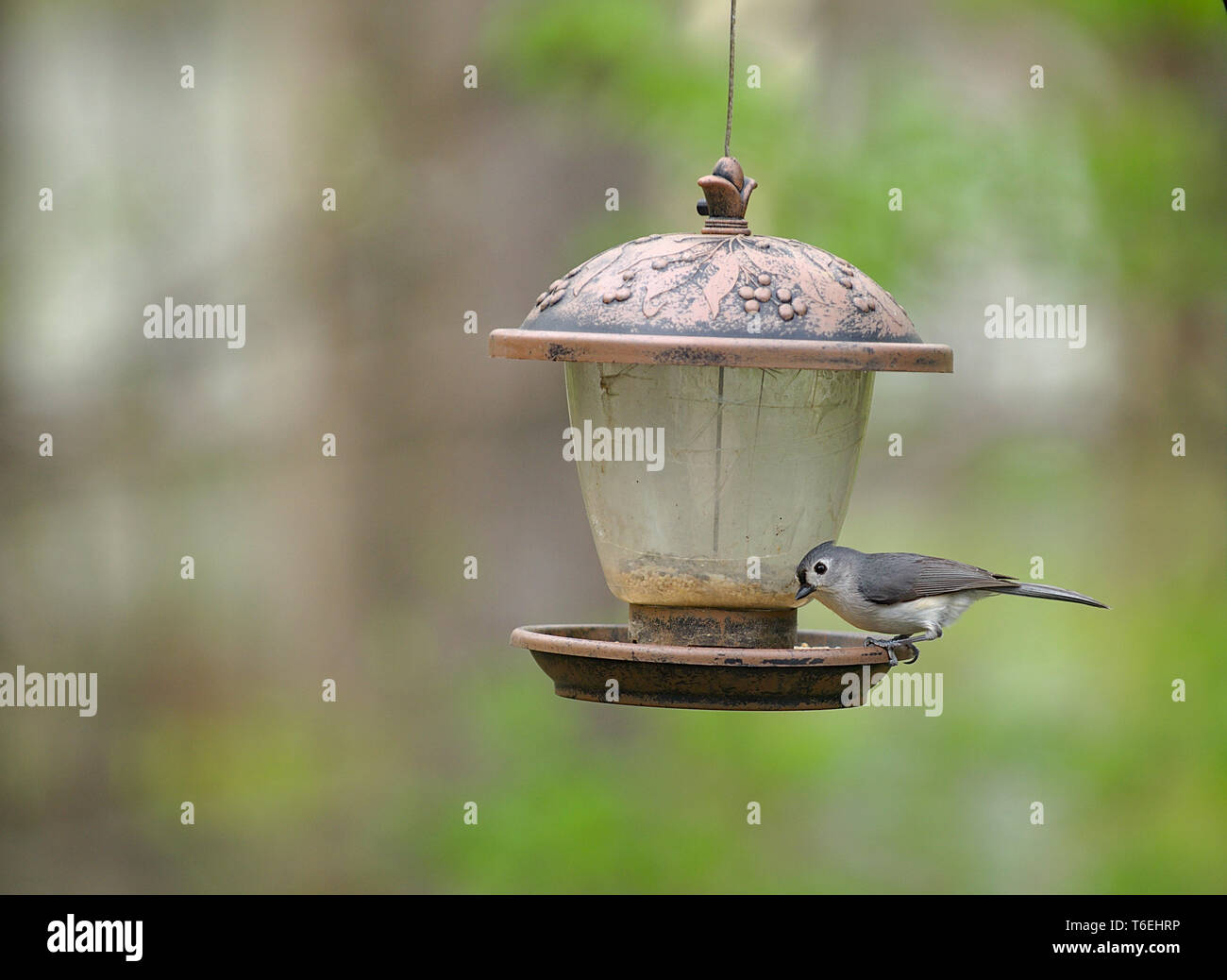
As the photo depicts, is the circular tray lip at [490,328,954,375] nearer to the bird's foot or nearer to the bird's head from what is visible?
the bird's head

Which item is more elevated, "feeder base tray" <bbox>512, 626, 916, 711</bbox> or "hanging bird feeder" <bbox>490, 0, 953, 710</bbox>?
"hanging bird feeder" <bbox>490, 0, 953, 710</bbox>

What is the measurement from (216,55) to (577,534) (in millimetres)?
3653

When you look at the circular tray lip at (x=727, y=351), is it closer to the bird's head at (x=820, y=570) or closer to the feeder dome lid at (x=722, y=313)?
the feeder dome lid at (x=722, y=313)

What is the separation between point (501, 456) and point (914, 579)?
4844mm

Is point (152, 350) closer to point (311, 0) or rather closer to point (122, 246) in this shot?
point (122, 246)

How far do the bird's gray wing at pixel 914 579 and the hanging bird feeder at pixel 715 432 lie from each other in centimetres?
19

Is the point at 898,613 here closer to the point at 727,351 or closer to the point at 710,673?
the point at 710,673

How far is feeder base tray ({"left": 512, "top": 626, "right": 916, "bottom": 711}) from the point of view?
3.72 m

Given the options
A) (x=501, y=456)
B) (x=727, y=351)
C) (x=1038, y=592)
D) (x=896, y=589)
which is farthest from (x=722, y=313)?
(x=501, y=456)

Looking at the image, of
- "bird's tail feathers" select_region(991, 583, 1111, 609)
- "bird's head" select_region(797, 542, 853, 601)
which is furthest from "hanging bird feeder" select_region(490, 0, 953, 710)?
"bird's tail feathers" select_region(991, 583, 1111, 609)

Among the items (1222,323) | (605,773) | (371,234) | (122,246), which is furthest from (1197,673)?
(122,246)

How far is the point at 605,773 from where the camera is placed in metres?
8.29

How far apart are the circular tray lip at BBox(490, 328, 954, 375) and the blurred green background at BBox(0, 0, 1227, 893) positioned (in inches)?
159

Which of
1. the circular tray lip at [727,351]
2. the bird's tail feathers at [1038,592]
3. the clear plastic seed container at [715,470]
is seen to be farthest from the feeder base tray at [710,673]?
the circular tray lip at [727,351]
